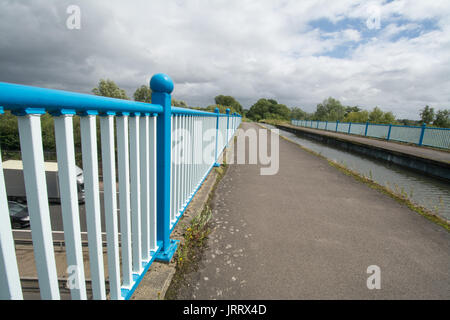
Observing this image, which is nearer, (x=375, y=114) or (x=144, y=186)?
(x=144, y=186)

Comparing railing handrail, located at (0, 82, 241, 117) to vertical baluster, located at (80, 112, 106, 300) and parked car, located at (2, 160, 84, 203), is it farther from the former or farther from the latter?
parked car, located at (2, 160, 84, 203)

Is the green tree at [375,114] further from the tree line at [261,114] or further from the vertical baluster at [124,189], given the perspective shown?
the vertical baluster at [124,189]

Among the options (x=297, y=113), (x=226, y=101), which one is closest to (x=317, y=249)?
Answer: (x=226, y=101)

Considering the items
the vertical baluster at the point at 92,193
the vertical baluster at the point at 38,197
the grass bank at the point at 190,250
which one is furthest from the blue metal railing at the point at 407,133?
the vertical baluster at the point at 38,197

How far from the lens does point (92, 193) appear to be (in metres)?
1.06

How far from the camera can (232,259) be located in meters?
A: 2.14

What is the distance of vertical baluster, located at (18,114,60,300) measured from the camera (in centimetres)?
73

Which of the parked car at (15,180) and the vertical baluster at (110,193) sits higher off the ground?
the vertical baluster at (110,193)

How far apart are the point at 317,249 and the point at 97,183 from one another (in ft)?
7.39

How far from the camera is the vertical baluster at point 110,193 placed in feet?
3.74

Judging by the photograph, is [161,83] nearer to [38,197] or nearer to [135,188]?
[135,188]

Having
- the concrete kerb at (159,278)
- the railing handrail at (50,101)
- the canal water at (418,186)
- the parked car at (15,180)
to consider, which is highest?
the railing handrail at (50,101)

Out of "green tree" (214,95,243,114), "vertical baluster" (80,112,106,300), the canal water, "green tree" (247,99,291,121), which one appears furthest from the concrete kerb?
"green tree" (247,99,291,121)

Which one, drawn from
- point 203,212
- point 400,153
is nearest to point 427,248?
point 203,212
